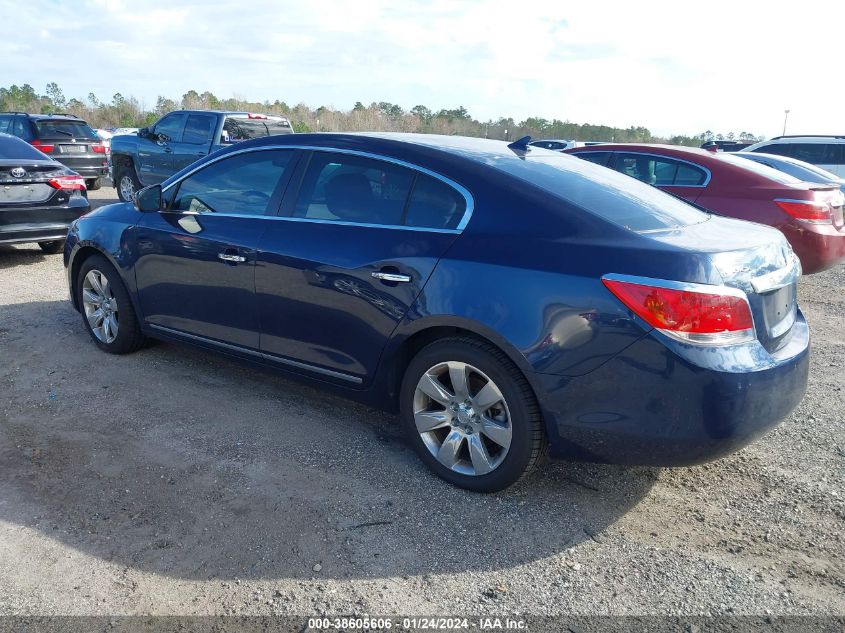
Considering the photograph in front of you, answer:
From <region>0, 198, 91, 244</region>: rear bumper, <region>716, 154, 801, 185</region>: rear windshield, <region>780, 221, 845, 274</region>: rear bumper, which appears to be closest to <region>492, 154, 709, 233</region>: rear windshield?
<region>780, 221, 845, 274</region>: rear bumper

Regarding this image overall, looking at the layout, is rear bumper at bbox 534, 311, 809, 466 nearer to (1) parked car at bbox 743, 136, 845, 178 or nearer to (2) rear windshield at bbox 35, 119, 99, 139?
(1) parked car at bbox 743, 136, 845, 178

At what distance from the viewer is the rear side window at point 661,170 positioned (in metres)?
7.67

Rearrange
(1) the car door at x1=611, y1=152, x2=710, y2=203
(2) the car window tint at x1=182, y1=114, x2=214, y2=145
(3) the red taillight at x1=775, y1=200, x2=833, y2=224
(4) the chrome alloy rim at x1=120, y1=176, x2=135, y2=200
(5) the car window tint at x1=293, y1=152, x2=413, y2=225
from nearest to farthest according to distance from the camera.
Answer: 1. (5) the car window tint at x1=293, y1=152, x2=413, y2=225
2. (3) the red taillight at x1=775, y1=200, x2=833, y2=224
3. (1) the car door at x1=611, y1=152, x2=710, y2=203
4. (2) the car window tint at x1=182, y1=114, x2=214, y2=145
5. (4) the chrome alloy rim at x1=120, y1=176, x2=135, y2=200

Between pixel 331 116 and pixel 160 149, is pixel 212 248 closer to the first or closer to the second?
pixel 160 149

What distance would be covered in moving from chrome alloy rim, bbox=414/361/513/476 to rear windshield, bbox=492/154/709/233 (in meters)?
0.97

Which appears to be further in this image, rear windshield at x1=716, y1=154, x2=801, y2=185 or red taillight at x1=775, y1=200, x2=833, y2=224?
rear windshield at x1=716, y1=154, x2=801, y2=185

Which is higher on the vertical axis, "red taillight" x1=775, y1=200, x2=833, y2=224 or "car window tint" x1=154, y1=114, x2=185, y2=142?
"car window tint" x1=154, y1=114, x2=185, y2=142

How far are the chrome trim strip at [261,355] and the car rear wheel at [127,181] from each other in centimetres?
1061

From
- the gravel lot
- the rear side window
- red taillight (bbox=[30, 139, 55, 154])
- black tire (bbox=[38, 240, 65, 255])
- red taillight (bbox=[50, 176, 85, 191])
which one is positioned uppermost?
the rear side window

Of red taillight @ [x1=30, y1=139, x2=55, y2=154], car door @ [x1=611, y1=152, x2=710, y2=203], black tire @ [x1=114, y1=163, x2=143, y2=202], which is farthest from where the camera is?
red taillight @ [x1=30, y1=139, x2=55, y2=154]

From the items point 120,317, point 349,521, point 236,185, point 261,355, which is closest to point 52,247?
point 120,317

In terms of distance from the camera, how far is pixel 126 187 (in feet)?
→ 48.5

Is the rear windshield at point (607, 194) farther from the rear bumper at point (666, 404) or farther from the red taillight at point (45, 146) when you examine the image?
the red taillight at point (45, 146)

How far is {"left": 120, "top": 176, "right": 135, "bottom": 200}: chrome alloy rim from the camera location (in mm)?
14625
